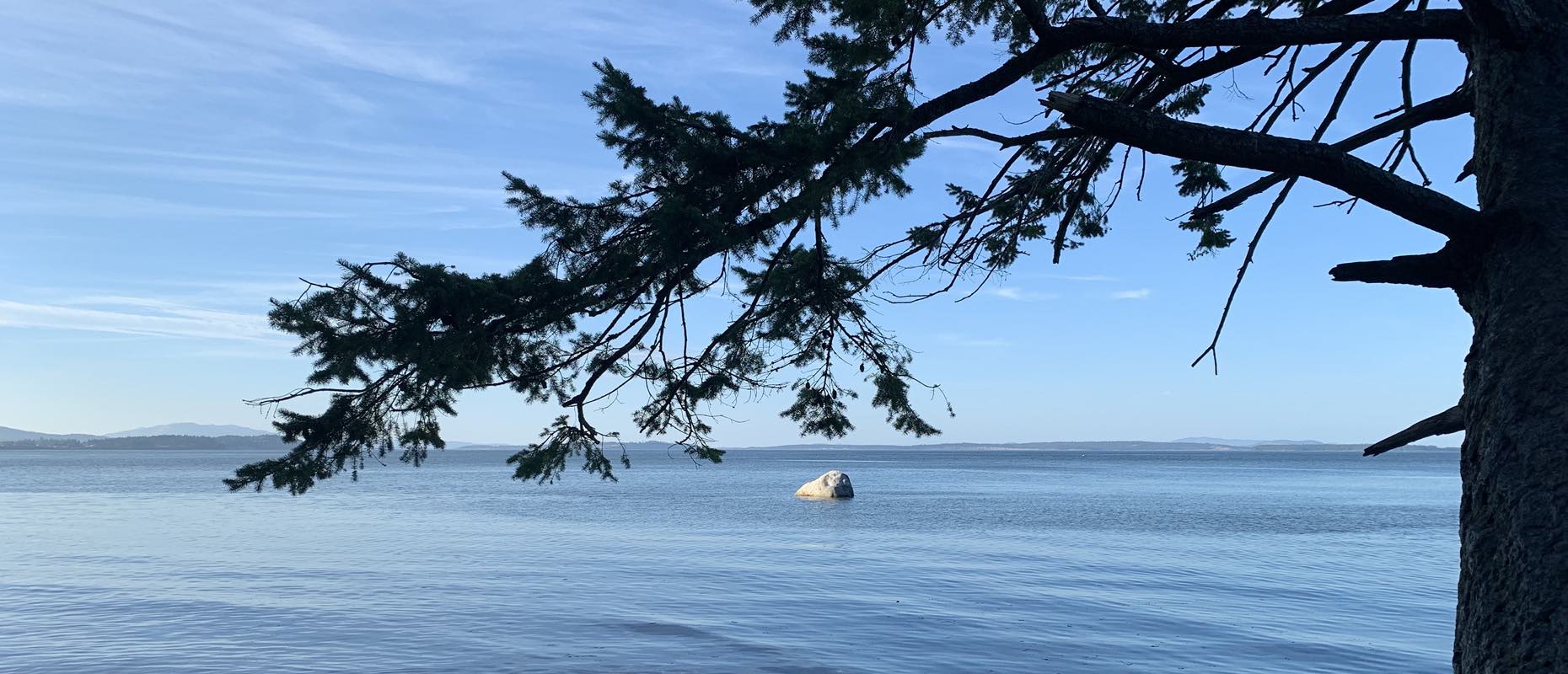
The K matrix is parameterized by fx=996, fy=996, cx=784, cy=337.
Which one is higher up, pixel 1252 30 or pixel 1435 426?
pixel 1252 30

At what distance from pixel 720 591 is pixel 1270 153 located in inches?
670

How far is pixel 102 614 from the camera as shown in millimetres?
17234

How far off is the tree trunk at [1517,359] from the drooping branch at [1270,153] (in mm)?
231

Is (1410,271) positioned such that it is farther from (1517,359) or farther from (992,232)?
(992,232)

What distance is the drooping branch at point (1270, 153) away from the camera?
408 centimetres

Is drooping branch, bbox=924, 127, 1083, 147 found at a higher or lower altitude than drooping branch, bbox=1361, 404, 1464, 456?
higher

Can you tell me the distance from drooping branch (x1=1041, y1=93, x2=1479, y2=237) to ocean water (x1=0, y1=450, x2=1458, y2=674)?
33.6ft

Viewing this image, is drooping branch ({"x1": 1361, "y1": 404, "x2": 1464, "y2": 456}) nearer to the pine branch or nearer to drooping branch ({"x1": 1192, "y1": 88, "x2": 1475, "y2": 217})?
the pine branch

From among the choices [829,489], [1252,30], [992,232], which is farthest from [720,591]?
[829,489]

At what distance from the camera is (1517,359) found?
13.2 ft

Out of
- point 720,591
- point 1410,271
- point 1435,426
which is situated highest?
point 1410,271

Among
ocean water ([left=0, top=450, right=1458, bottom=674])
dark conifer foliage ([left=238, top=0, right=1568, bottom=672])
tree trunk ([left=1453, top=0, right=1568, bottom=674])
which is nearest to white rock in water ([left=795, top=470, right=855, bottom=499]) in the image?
ocean water ([left=0, top=450, right=1458, bottom=674])

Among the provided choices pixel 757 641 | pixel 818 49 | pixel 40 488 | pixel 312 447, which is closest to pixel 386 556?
pixel 757 641

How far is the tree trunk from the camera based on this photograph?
12.4 feet
